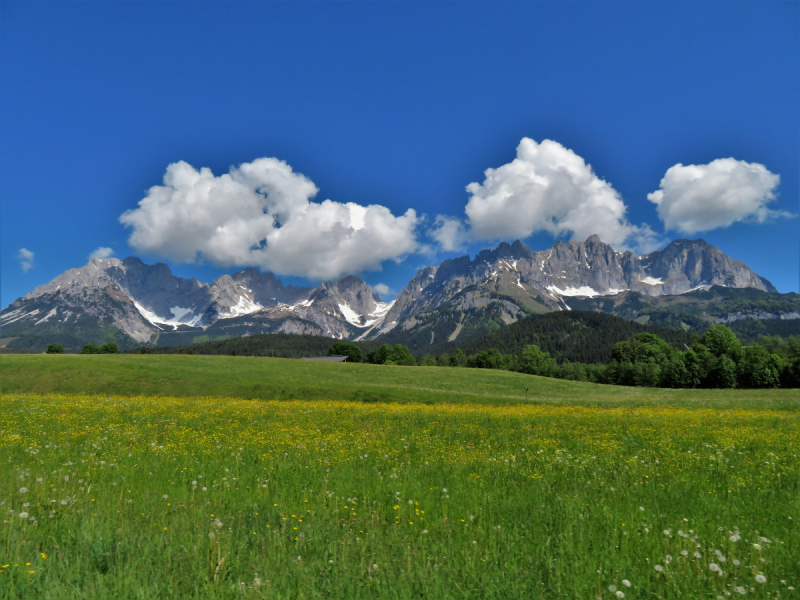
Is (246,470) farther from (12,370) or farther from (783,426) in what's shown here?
(12,370)

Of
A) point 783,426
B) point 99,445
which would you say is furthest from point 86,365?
point 783,426

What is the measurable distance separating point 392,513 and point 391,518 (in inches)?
7.7

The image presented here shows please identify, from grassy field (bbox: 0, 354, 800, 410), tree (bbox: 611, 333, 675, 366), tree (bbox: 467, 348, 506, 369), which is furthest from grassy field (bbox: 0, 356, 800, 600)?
tree (bbox: 467, 348, 506, 369)

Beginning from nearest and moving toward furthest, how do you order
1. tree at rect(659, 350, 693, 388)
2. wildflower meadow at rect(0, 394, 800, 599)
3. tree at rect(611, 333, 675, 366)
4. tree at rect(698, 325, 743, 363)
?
wildflower meadow at rect(0, 394, 800, 599)
tree at rect(698, 325, 743, 363)
tree at rect(659, 350, 693, 388)
tree at rect(611, 333, 675, 366)

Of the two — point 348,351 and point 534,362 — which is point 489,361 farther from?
point 348,351

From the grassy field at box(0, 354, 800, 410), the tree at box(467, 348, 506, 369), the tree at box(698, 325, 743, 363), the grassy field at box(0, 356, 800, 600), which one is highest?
the tree at box(698, 325, 743, 363)

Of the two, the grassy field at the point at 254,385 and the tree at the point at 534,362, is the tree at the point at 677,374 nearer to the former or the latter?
the grassy field at the point at 254,385

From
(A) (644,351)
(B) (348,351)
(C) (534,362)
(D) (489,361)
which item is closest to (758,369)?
(A) (644,351)

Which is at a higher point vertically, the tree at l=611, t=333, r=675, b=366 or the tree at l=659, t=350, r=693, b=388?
the tree at l=611, t=333, r=675, b=366

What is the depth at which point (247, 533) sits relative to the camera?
627 centimetres

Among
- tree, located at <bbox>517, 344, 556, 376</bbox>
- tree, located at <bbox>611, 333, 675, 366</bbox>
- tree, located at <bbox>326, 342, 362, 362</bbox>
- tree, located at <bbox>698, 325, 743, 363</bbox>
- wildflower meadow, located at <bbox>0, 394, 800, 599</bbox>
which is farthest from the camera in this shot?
tree, located at <bbox>326, 342, 362, 362</bbox>

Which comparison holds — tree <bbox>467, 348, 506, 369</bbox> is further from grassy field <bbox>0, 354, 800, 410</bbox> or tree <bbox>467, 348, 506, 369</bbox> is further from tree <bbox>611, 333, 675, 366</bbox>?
grassy field <bbox>0, 354, 800, 410</bbox>

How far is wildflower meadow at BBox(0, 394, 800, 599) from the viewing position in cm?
494

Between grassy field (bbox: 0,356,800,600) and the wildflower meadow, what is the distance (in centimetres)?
4
